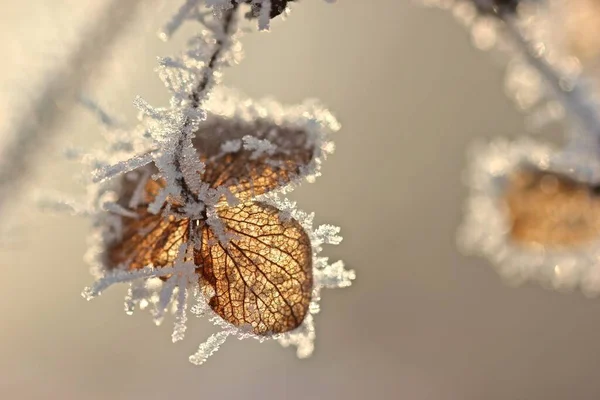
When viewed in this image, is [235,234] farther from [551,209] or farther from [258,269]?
[551,209]

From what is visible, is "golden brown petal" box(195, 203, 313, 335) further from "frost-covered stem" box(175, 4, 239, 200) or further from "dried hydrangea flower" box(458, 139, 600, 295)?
"dried hydrangea flower" box(458, 139, 600, 295)

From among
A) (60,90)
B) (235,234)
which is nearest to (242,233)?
(235,234)

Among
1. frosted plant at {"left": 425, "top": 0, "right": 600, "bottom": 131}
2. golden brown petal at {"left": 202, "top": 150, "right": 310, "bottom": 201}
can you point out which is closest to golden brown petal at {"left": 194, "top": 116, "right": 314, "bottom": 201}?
golden brown petal at {"left": 202, "top": 150, "right": 310, "bottom": 201}

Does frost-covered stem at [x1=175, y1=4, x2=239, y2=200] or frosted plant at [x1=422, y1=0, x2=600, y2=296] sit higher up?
frosted plant at [x1=422, y1=0, x2=600, y2=296]

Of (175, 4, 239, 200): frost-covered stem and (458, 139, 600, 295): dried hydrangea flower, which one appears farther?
(458, 139, 600, 295): dried hydrangea flower

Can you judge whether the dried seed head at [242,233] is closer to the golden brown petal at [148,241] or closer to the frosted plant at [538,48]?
the golden brown petal at [148,241]

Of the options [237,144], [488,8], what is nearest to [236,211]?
[237,144]

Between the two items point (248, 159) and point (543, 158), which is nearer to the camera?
point (248, 159)
